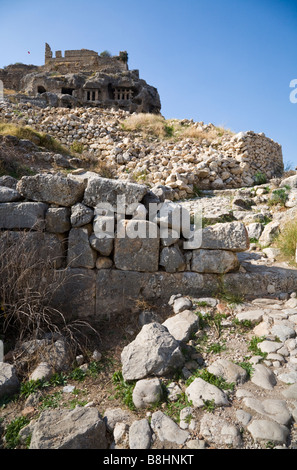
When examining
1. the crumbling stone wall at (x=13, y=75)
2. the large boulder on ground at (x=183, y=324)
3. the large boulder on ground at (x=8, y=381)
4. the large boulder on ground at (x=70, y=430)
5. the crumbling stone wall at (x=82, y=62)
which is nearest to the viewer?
the large boulder on ground at (x=70, y=430)

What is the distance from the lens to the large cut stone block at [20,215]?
347cm

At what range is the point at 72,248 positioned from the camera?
3.53 m

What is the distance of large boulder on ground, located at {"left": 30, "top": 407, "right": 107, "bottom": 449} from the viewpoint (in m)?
1.93

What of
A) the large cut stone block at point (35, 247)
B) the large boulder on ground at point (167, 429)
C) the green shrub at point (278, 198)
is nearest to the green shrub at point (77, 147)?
the green shrub at point (278, 198)

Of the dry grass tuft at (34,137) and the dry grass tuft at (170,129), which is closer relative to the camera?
the dry grass tuft at (34,137)

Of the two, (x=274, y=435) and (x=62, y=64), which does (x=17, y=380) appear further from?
(x=62, y=64)

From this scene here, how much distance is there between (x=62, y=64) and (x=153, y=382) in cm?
3115

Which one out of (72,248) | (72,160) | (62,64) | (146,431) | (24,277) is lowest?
(146,431)

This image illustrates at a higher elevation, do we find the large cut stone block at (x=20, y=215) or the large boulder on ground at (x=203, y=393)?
the large cut stone block at (x=20, y=215)

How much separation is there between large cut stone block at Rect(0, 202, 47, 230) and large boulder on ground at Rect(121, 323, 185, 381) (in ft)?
6.16

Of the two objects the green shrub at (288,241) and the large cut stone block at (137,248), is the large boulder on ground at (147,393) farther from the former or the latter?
the green shrub at (288,241)

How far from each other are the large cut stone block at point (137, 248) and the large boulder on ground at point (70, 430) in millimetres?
1695
